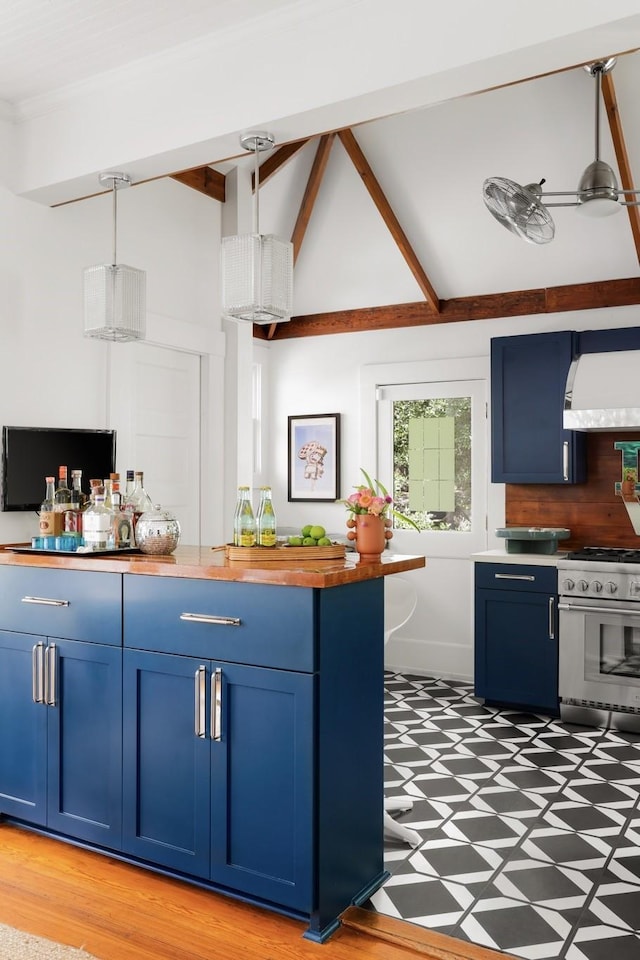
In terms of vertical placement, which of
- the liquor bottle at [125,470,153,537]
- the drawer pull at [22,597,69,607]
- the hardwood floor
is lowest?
the hardwood floor

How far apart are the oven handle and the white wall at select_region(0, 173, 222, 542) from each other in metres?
2.14

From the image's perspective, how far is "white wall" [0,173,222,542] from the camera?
142 inches

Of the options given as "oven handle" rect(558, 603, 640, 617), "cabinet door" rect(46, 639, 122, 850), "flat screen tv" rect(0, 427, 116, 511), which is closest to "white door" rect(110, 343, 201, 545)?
"flat screen tv" rect(0, 427, 116, 511)

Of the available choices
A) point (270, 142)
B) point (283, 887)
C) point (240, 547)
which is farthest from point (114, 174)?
point (283, 887)

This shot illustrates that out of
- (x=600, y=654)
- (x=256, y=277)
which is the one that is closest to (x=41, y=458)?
(x=256, y=277)

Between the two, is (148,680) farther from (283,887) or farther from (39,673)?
(283,887)

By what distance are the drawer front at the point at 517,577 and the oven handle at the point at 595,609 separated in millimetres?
119

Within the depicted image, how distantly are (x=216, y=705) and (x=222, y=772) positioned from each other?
0.21 meters

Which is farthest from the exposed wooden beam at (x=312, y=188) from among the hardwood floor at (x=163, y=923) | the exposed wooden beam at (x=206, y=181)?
the hardwood floor at (x=163, y=923)

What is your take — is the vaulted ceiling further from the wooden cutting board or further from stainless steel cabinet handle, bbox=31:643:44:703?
stainless steel cabinet handle, bbox=31:643:44:703

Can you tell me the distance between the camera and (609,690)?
14.7 ft

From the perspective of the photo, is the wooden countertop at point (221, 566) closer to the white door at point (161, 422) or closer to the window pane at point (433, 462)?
the white door at point (161, 422)

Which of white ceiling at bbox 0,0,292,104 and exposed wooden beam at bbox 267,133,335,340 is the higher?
exposed wooden beam at bbox 267,133,335,340

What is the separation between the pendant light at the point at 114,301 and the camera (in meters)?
3.27
